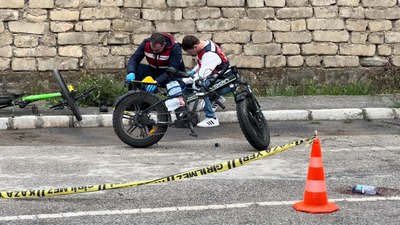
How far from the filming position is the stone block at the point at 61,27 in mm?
15156

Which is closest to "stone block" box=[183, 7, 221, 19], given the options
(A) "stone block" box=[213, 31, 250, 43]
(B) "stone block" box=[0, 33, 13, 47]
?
(A) "stone block" box=[213, 31, 250, 43]

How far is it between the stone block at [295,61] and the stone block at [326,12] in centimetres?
83

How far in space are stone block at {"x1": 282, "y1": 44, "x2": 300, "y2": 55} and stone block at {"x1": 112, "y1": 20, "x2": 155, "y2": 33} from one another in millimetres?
2492

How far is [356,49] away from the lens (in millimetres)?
16016

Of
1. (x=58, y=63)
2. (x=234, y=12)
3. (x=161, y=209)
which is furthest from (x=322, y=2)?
(x=161, y=209)

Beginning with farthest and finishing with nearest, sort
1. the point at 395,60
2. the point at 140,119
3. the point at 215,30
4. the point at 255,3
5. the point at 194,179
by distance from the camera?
1. the point at 395,60
2. the point at 255,3
3. the point at 215,30
4. the point at 140,119
5. the point at 194,179

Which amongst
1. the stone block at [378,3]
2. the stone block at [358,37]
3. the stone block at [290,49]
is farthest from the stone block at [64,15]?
the stone block at [378,3]

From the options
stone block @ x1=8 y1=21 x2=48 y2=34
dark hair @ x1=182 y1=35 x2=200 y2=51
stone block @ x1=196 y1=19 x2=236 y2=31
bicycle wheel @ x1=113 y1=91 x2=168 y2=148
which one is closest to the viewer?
bicycle wheel @ x1=113 y1=91 x2=168 y2=148

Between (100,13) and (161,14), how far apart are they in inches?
43.2

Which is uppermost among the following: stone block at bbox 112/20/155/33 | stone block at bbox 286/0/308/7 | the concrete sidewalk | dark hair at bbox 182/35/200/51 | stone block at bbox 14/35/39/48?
stone block at bbox 286/0/308/7

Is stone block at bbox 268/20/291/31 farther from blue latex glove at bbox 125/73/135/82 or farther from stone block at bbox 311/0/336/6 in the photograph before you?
blue latex glove at bbox 125/73/135/82

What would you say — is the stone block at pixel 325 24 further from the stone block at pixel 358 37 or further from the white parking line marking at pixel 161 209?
the white parking line marking at pixel 161 209

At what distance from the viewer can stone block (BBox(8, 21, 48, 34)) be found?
49.3 feet

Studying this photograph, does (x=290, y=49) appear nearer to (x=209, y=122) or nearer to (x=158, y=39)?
(x=209, y=122)
